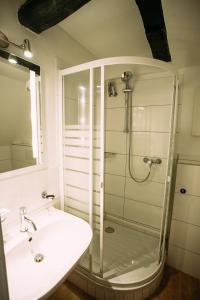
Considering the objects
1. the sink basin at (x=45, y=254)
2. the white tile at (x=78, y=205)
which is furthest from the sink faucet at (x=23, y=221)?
the white tile at (x=78, y=205)

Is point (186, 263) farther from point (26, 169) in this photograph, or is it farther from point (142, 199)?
point (26, 169)

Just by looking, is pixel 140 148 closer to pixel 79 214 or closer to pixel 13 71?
pixel 79 214

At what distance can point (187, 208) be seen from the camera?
5.06 ft

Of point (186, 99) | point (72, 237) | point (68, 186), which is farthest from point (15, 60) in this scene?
point (186, 99)

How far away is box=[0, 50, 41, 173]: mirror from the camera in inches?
41.2

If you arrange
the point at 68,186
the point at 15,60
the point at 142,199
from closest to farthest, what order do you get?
the point at 15,60 < the point at 68,186 < the point at 142,199

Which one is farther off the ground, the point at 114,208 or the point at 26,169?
the point at 26,169

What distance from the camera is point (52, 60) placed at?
52.0 inches

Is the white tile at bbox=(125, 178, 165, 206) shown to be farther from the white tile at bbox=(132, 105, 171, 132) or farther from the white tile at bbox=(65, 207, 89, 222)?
the white tile at bbox=(65, 207, 89, 222)

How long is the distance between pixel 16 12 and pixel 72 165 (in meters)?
1.19

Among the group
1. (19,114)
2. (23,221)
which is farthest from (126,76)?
(23,221)

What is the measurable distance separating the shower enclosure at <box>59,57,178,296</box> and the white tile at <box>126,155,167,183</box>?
12mm

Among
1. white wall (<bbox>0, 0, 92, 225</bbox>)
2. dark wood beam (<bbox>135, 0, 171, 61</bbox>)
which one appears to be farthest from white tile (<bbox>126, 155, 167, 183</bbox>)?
dark wood beam (<bbox>135, 0, 171, 61</bbox>)

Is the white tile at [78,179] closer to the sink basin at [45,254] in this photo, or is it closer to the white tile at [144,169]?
the sink basin at [45,254]
